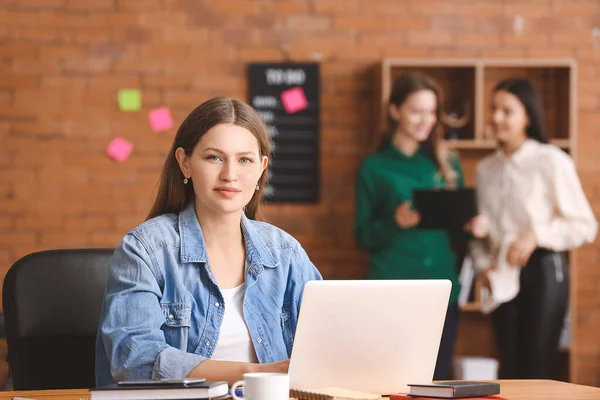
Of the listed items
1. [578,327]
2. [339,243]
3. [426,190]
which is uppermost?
[426,190]

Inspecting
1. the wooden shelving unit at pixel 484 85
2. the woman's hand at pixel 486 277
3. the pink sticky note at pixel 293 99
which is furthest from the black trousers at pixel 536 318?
the pink sticky note at pixel 293 99

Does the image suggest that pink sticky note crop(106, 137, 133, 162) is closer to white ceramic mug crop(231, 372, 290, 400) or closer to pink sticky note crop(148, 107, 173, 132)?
pink sticky note crop(148, 107, 173, 132)

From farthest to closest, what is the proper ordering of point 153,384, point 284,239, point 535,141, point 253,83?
point 253,83
point 535,141
point 284,239
point 153,384

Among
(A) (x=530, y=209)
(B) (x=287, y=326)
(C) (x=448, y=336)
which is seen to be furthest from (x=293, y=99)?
(B) (x=287, y=326)

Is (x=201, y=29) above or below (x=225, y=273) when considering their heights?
above

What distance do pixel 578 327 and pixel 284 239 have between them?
2996mm

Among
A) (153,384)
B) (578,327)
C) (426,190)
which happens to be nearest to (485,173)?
(426,190)

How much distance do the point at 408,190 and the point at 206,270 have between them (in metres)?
1.95

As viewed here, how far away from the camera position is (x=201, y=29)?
15.0 ft

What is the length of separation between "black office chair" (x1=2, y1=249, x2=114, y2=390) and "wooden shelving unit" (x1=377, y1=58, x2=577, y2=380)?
95.7 inches

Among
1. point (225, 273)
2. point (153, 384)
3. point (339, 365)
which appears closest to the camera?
point (153, 384)

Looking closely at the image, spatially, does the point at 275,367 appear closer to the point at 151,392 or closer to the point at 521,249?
the point at 151,392

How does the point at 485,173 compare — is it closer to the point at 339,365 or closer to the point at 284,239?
the point at 284,239

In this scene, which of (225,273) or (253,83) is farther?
(253,83)
